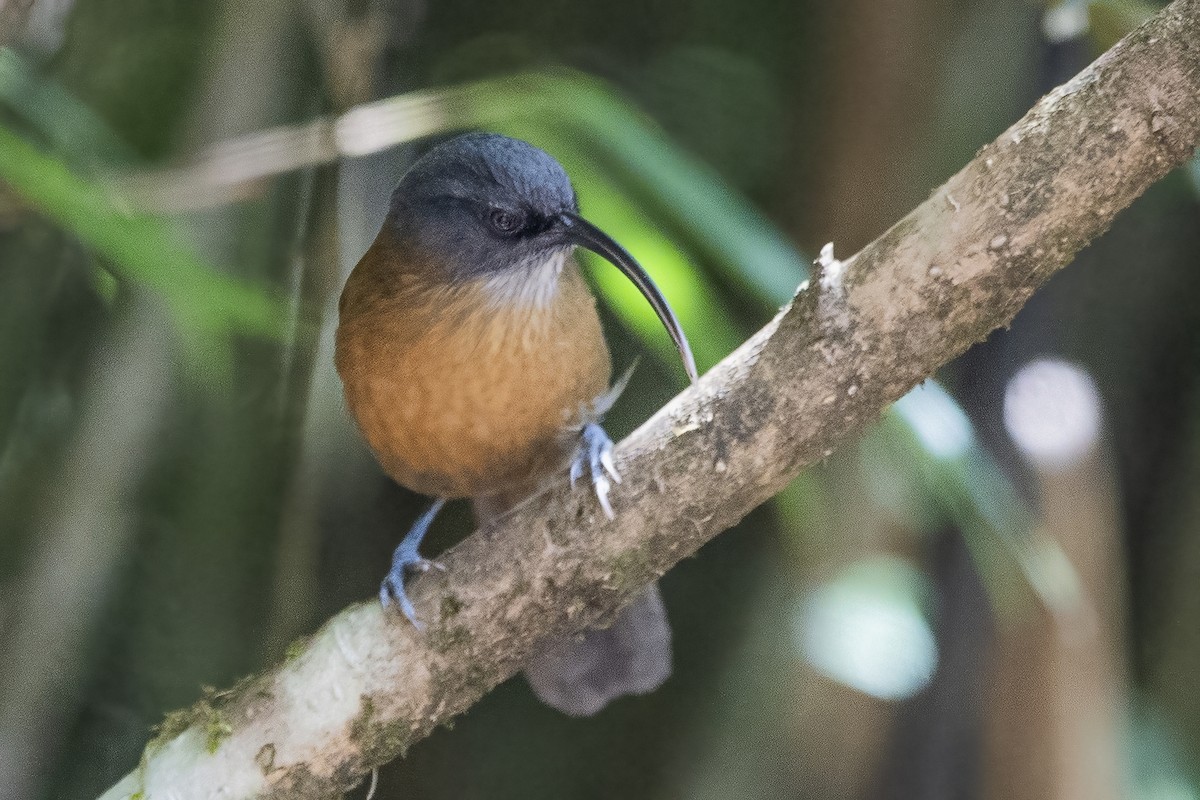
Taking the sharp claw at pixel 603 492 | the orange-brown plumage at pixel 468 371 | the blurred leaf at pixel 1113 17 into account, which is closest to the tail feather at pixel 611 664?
the orange-brown plumage at pixel 468 371

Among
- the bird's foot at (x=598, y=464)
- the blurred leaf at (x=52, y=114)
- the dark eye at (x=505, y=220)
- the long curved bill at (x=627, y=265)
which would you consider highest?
the blurred leaf at (x=52, y=114)

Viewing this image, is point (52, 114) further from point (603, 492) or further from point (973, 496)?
point (973, 496)

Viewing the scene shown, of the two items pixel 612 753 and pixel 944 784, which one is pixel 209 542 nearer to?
pixel 612 753

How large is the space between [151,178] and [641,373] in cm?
79

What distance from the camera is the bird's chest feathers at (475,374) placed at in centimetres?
138

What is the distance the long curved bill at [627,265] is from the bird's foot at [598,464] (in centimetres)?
14

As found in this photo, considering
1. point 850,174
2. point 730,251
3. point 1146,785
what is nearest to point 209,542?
point 730,251

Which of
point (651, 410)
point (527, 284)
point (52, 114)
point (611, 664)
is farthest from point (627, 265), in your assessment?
point (52, 114)

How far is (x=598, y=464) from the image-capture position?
121 cm

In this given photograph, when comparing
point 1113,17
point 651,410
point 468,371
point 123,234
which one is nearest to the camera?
point 123,234

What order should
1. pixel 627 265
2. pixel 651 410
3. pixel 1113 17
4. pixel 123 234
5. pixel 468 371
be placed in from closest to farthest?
pixel 123 234 → pixel 627 265 → pixel 468 371 → pixel 1113 17 → pixel 651 410

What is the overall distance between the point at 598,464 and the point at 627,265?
0.24 metres

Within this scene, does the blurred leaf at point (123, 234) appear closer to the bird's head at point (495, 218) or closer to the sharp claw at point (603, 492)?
the bird's head at point (495, 218)

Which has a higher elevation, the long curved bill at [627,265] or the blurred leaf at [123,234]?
the blurred leaf at [123,234]
